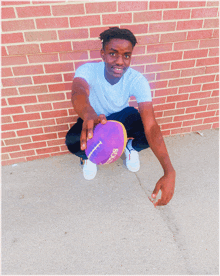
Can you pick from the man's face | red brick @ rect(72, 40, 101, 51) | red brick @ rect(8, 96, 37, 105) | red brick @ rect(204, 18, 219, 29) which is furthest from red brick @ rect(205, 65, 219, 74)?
red brick @ rect(8, 96, 37, 105)

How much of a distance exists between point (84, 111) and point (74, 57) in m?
0.85

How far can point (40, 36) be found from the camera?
1.97 meters

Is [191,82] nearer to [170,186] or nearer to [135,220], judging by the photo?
[170,186]

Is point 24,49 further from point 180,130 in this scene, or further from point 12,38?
point 180,130

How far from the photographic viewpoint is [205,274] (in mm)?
1483

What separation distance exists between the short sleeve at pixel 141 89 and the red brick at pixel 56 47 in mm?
823

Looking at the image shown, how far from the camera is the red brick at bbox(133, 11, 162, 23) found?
206 cm

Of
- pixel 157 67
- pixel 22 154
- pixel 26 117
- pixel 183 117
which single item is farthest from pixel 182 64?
pixel 22 154

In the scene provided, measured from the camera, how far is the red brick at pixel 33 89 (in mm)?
2207

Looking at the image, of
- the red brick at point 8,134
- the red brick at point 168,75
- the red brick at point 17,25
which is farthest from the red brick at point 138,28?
the red brick at point 8,134

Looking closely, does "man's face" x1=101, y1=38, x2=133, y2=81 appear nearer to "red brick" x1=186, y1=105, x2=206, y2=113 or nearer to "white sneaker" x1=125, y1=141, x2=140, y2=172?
"white sneaker" x1=125, y1=141, x2=140, y2=172

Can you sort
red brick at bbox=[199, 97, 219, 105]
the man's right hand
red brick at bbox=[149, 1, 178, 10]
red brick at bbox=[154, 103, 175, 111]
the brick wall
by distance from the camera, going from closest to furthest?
the man's right hand < the brick wall < red brick at bbox=[149, 1, 178, 10] < red brick at bbox=[154, 103, 175, 111] < red brick at bbox=[199, 97, 219, 105]

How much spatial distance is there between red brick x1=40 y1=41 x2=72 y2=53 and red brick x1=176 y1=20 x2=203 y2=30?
1.31 metres

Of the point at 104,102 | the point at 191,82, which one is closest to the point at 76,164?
the point at 104,102
